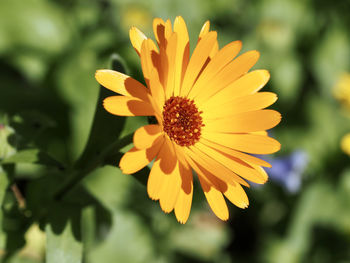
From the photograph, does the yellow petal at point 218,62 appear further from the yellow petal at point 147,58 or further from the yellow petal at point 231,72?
the yellow petal at point 147,58

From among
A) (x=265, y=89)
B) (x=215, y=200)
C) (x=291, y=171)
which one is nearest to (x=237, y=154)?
(x=215, y=200)

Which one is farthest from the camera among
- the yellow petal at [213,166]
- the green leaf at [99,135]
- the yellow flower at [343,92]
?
the yellow flower at [343,92]

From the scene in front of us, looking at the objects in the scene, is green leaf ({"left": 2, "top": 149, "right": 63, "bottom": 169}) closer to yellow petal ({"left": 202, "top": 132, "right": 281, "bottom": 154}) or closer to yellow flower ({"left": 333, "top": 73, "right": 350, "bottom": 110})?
yellow petal ({"left": 202, "top": 132, "right": 281, "bottom": 154})

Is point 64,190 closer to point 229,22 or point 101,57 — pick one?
point 101,57

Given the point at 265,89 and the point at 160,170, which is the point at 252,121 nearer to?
the point at 160,170

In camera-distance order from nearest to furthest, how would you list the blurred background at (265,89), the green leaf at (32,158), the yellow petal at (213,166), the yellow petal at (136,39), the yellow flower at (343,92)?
1. the yellow petal at (213,166)
2. the yellow petal at (136,39)
3. the green leaf at (32,158)
4. the blurred background at (265,89)
5. the yellow flower at (343,92)

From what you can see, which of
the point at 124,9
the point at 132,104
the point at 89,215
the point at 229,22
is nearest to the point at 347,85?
the point at 229,22

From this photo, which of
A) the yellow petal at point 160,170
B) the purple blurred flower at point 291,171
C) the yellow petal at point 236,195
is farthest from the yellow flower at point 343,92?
the yellow petal at point 160,170
